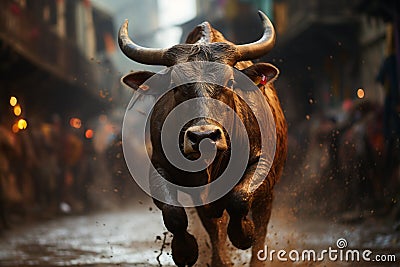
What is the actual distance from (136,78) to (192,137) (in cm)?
124

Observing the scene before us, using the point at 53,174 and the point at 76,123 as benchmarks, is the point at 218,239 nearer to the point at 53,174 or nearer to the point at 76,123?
the point at 53,174

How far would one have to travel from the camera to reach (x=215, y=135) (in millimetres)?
5246

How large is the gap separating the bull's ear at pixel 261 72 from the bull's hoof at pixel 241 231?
1180mm

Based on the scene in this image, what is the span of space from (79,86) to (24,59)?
3.83 m

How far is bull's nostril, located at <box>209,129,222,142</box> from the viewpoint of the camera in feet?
17.1

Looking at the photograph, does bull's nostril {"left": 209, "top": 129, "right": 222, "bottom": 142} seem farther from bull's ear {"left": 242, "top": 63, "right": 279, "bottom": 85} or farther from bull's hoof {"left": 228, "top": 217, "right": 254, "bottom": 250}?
bull's ear {"left": 242, "top": 63, "right": 279, "bottom": 85}

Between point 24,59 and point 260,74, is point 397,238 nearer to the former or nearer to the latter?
point 260,74

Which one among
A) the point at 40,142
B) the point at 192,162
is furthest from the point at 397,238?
the point at 40,142

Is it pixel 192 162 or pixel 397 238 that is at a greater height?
pixel 192 162

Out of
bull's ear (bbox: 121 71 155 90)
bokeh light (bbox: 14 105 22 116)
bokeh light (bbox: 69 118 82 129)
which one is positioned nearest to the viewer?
bull's ear (bbox: 121 71 155 90)

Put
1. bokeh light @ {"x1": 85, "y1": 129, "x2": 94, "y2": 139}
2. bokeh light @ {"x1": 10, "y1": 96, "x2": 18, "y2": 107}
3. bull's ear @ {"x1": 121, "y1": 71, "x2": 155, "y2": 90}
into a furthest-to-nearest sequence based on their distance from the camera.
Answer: bokeh light @ {"x1": 85, "y1": 129, "x2": 94, "y2": 139}
bokeh light @ {"x1": 10, "y1": 96, "x2": 18, "y2": 107}
bull's ear @ {"x1": 121, "y1": 71, "x2": 155, "y2": 90}

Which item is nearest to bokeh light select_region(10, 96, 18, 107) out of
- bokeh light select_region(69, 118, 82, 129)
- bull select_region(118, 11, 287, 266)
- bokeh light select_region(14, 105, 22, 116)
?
bokeh light select_region(14, 105, 22, 116)

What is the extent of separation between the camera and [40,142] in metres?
16.8

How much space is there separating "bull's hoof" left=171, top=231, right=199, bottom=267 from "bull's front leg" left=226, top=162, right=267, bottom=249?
310 mm
